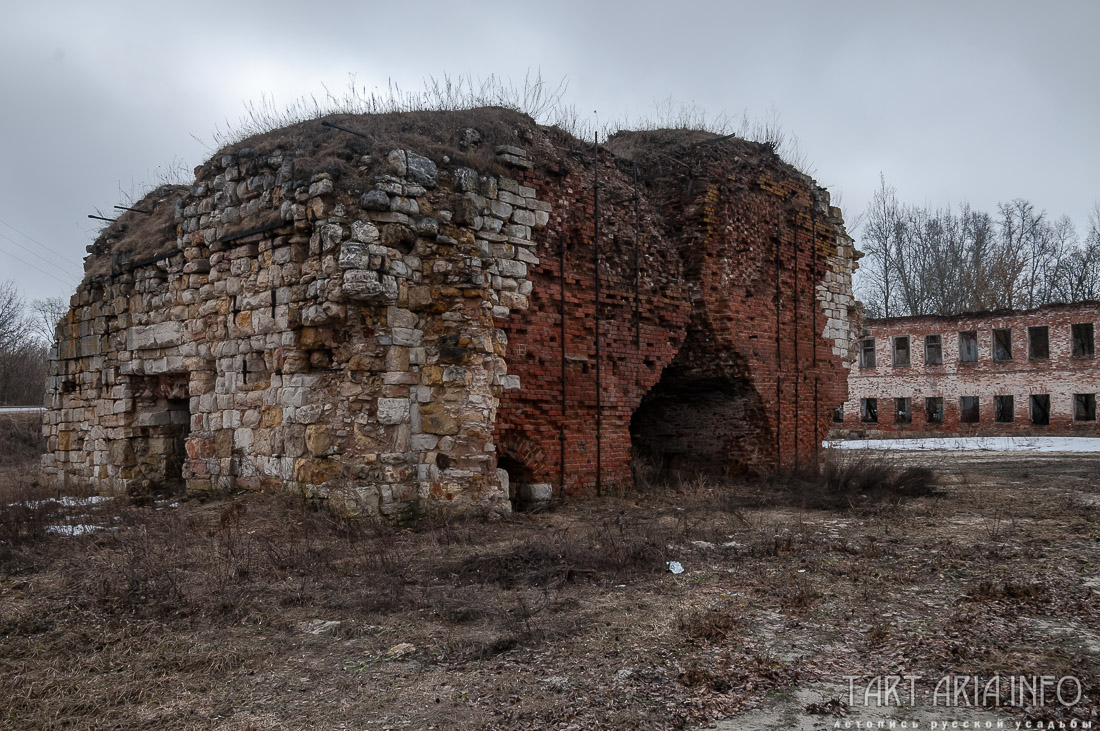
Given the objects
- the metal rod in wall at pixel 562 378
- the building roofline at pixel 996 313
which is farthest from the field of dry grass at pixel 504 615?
the building roofline at pixel 996 313

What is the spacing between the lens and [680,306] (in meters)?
12.1

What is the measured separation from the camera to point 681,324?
12.1 metres

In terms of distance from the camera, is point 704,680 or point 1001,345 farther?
point 1001,345

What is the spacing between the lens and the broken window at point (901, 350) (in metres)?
33.7

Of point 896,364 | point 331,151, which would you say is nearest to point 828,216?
point 331,151

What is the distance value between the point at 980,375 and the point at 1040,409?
2.45 m

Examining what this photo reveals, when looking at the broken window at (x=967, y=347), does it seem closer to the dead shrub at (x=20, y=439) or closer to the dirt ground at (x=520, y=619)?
the dirt ground at (x=520, y=619)

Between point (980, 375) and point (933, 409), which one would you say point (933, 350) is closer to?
point (980, 375)

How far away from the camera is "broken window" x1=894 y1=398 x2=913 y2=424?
3384 centimetres

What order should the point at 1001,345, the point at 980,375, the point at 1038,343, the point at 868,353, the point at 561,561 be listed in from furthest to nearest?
the point at 868,353, the point at 980,375, the point at 1001,345, the point at 1038,343, the point at 561,561

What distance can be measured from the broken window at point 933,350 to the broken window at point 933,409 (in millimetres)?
1530

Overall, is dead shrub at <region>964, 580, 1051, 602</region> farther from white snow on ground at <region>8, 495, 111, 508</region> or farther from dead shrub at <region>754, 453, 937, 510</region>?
white snow on ground at <region>8, 495, 111, 508</region>

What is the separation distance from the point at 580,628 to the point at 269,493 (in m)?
5.44

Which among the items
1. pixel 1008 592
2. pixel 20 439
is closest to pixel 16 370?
pixel 20 439
